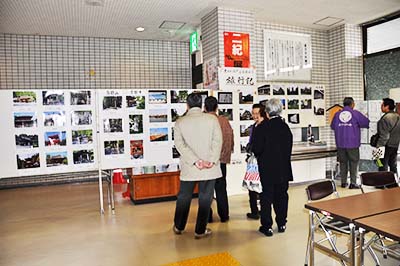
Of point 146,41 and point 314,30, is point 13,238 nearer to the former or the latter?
point 146,41

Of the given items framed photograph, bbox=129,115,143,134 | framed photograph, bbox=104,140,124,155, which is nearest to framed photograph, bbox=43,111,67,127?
framed photograph, bbox=104,140,124,155

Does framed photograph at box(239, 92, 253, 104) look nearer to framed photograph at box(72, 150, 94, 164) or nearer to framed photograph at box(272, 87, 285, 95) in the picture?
framed photograph at box(272, 87, 285, 95)

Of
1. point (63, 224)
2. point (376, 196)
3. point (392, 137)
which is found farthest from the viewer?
point (392, 137)

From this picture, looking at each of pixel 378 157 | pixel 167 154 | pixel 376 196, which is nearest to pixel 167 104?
pixel 167 154

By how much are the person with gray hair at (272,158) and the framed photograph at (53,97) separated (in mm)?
2814

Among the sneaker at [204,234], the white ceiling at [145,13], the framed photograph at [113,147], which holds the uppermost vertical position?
the white ceiling at [145,13]

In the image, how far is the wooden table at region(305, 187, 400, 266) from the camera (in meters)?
2.20

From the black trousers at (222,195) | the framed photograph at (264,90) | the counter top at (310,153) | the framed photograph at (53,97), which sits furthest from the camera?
the framed photograph at (264,90)

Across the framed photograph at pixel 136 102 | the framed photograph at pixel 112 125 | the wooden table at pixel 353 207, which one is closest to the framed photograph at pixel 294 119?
the framed photograph at pixel 136 102

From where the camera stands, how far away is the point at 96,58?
7898 mm

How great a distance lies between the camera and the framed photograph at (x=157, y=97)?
5219mm

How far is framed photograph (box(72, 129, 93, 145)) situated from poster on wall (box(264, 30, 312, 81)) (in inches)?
154

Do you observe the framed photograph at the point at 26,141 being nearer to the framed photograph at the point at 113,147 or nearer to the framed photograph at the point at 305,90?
the framed photograph at the point at 113,147

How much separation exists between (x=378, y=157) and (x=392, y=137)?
0.46m
